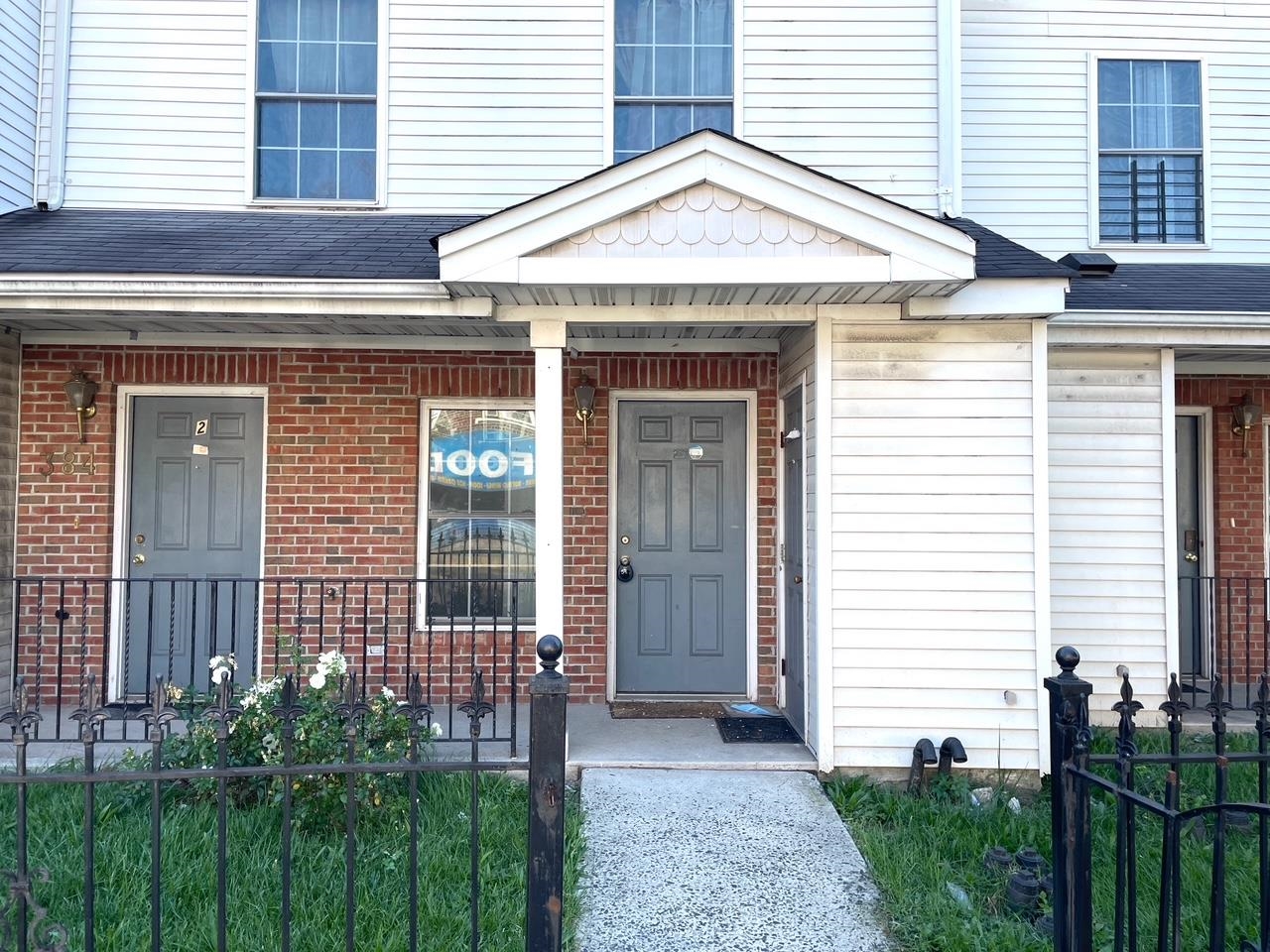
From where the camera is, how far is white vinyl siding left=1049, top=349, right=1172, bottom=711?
5.78 m

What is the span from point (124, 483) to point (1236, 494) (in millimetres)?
8368

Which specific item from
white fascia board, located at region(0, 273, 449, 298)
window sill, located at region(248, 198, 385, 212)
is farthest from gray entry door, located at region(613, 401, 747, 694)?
window sill, located at region(248, 198, 385, 212)

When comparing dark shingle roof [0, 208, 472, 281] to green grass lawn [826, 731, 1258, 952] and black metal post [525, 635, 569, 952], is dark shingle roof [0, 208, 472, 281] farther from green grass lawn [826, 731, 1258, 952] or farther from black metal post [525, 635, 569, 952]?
green grass lawn [826, 731, 1258, 952]

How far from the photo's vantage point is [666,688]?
6.41 meters

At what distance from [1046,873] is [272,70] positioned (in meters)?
6.80

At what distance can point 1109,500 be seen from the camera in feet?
19.0

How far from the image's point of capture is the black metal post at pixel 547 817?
2334mm

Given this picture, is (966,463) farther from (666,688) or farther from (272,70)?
(272,70)

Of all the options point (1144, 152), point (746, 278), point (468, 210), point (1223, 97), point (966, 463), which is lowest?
point (966, 463)

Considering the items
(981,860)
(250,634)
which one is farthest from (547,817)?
(250,634)

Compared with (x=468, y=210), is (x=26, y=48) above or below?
above

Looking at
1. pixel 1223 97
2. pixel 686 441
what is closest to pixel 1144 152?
pixel 1223 97

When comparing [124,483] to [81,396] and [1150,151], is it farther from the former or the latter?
[1150,151]

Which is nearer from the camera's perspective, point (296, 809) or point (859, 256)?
point (296, 809)
